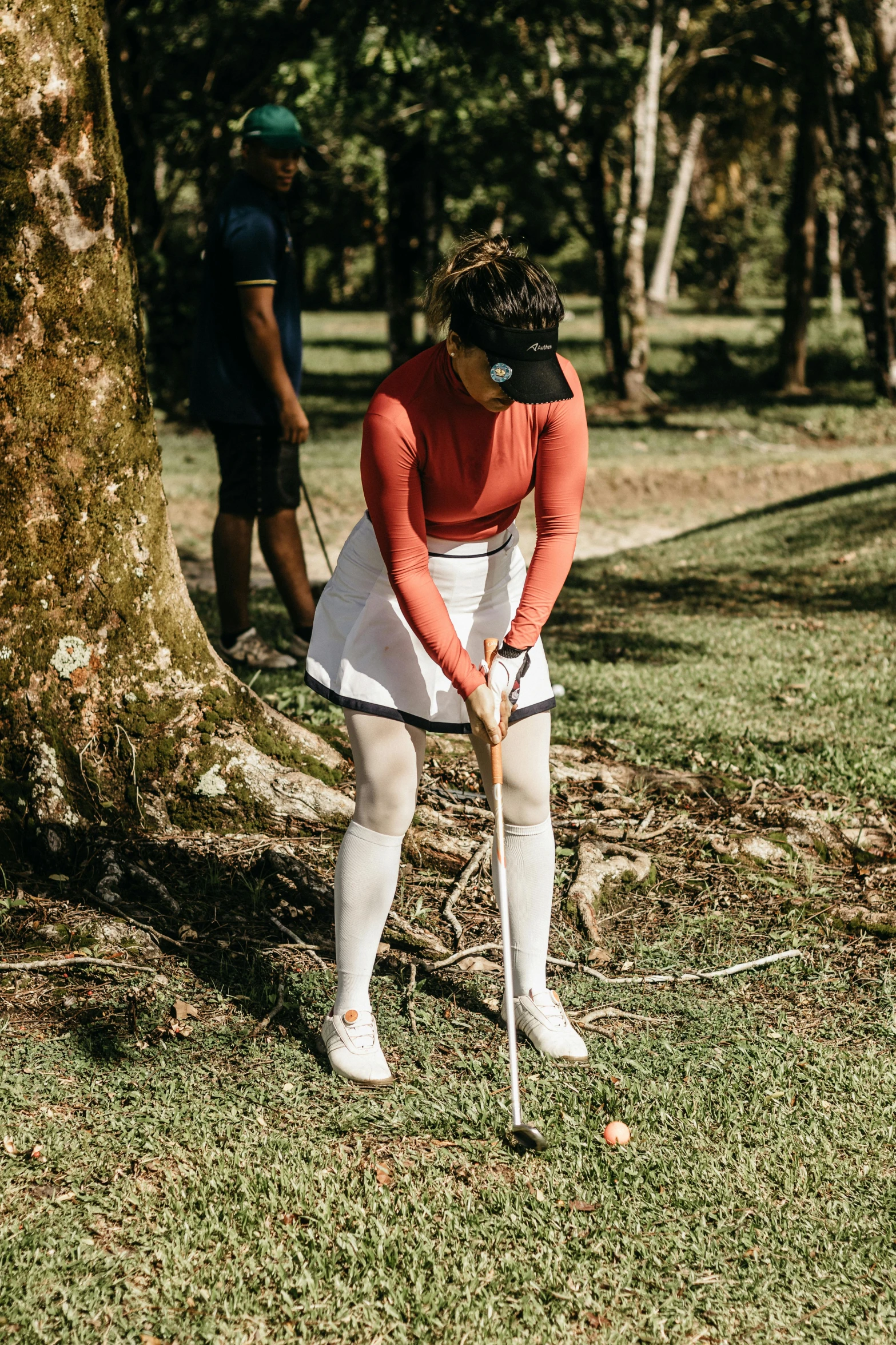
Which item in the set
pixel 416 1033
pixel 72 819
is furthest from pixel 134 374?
pixel 416 1033

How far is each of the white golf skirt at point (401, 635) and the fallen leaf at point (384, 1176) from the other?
40.9 inches

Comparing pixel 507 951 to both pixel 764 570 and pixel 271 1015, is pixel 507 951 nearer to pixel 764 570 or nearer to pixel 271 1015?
pixel 271 1015

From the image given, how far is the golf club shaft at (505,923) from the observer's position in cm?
293

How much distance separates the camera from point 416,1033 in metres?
3.35

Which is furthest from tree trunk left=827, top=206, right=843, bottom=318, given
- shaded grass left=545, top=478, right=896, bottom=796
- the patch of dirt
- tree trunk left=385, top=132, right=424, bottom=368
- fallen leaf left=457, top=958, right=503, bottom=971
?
fallen leaf left=457, top=958, right=503, bottom=971

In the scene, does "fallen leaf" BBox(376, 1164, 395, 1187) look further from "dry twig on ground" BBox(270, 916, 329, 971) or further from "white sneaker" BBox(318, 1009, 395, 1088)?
"dry twig on ground" BBox(270, 916, 329, 971)

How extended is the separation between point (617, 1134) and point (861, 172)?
1207cm

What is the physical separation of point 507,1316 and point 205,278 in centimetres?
463

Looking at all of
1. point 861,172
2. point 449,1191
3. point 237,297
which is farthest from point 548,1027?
point 861,172

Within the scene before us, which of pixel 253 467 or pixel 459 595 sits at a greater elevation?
pixel 253 467

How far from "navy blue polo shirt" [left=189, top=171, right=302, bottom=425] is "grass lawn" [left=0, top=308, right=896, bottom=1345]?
2.45 meters

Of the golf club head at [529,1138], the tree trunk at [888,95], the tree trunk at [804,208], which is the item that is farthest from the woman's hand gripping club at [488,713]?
the tree trunk at [804,208]

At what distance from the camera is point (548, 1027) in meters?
3.27

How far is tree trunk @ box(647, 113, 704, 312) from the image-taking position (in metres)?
30.0
